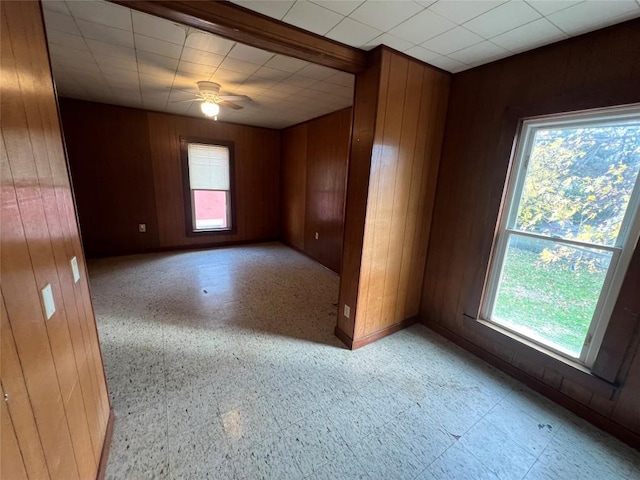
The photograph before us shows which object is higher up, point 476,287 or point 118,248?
point 476,287

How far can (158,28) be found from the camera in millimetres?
1819

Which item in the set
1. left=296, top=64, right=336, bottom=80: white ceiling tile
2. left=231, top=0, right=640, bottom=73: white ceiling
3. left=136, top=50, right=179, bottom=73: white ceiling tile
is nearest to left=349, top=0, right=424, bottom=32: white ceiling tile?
left=231, top=0, right=640, bottom=73: white ceiling

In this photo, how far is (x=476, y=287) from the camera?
7.55ft

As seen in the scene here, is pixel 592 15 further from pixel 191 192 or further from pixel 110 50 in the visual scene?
pixel 191 192

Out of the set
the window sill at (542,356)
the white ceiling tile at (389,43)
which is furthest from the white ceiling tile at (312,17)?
the window sill at (542,356)

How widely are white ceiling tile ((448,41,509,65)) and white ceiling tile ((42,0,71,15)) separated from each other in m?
2.56

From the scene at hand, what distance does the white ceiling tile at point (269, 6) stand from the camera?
4.79 ft

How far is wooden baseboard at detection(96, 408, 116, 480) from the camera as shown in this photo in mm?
1279

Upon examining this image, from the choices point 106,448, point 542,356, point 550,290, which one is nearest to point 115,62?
point 106,448

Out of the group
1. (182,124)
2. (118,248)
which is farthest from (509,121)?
(118,248)

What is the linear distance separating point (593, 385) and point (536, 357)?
1.01 feet

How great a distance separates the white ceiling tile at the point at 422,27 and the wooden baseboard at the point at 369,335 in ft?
7.74

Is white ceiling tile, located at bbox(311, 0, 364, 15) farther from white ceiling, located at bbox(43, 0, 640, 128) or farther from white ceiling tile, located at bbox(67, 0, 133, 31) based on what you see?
white ceiling tile, located at bbox(67, 0, 133, 31)

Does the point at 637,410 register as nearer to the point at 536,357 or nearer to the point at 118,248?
the point at 536,357
